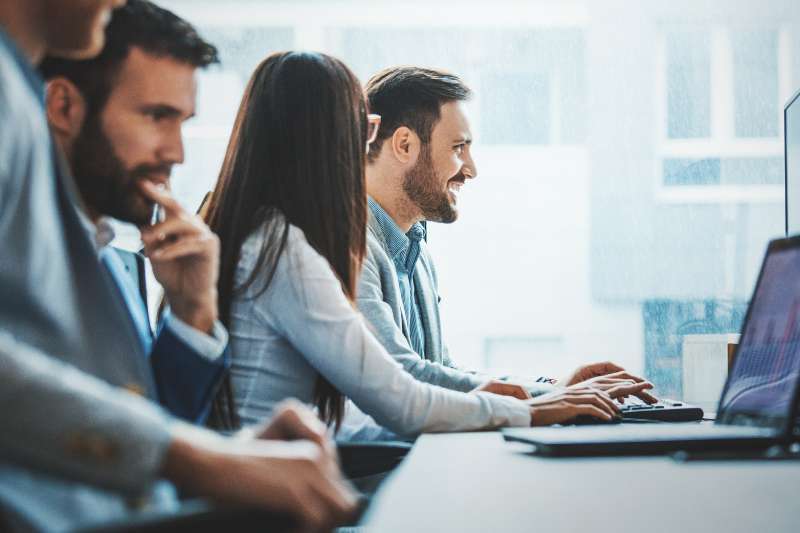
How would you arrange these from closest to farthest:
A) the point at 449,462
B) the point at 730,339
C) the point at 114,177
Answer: the point at 449,462 → the point at 114,177 → the point at 730,339

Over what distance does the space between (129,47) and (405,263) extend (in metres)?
1.30

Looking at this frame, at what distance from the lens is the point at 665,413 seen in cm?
160

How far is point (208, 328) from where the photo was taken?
4.21ft

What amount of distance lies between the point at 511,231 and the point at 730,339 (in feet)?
4.42

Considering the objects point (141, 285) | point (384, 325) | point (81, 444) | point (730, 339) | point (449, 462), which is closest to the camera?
point (81, 444)

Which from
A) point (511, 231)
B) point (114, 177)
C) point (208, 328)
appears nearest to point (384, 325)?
point (208, 328)

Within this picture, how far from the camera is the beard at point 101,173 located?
1.16 meters

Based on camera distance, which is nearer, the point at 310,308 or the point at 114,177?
the point at 114,177

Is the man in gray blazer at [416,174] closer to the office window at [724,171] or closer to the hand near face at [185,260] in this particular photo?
the hand near face at [185,260]

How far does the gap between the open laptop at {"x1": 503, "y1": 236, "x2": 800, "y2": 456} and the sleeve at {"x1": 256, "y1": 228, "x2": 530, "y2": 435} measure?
228 millimetres

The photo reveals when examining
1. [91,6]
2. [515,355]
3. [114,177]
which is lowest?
[515,355]

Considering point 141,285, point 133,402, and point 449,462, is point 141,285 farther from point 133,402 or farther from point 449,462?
point 133,402

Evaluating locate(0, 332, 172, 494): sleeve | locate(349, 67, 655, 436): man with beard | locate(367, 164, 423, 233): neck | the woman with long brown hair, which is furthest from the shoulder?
locate(367, 164, 423, 233): neck

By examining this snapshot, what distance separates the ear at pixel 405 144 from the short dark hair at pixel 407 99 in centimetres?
1
